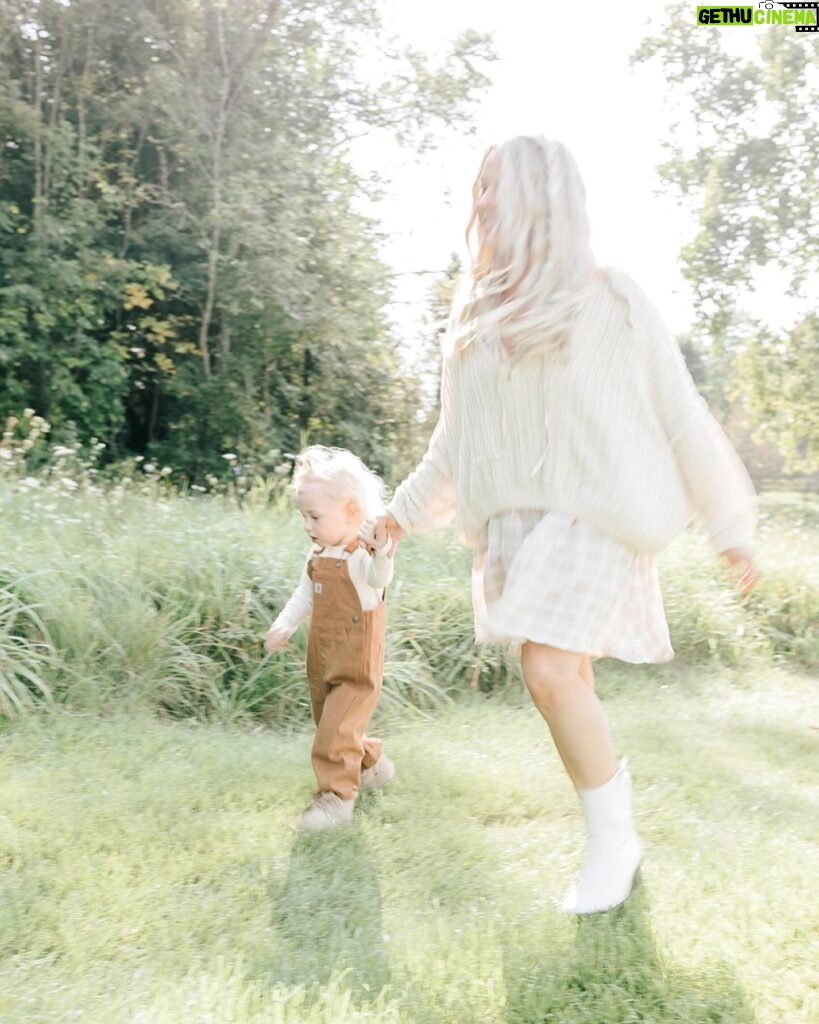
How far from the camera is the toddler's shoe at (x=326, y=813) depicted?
10.1 feet

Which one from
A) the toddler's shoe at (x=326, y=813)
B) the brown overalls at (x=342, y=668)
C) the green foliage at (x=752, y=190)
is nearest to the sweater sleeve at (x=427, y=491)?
the brown overalls at (x=342, y=668)

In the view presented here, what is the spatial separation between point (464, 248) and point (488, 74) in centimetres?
1041

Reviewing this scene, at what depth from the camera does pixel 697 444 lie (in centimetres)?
251

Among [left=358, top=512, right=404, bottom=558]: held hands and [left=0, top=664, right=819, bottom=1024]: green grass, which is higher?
[left=358, top=512, right=404, bottom=558]: held hands

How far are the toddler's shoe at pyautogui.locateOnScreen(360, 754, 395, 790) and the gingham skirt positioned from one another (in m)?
1.00

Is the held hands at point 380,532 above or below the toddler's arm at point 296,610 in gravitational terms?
above

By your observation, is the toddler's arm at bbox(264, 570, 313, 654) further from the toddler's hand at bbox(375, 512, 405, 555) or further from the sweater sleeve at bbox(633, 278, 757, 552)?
the sweater sleeve at bbox(633, 278, 757, 552)

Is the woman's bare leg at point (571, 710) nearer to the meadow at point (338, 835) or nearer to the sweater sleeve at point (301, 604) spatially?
the meadow at point (338, 835)

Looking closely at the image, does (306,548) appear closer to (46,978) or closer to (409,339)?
(46,978)

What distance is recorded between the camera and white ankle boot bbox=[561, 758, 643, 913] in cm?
254

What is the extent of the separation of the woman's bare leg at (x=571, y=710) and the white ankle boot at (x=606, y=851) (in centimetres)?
4

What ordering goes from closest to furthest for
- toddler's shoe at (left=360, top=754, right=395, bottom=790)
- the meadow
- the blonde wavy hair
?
the meadow → the blonde wavy hair → toddler's shoe at (left=360, top=754, right=395, bottom=790)

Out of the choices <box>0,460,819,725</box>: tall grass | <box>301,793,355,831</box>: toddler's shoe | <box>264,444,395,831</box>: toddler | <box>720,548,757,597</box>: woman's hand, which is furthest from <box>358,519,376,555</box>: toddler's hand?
<box>0,460,819,725</box>: tall grass

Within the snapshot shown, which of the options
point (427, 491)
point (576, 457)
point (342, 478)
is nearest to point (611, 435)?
point (576, 457)
